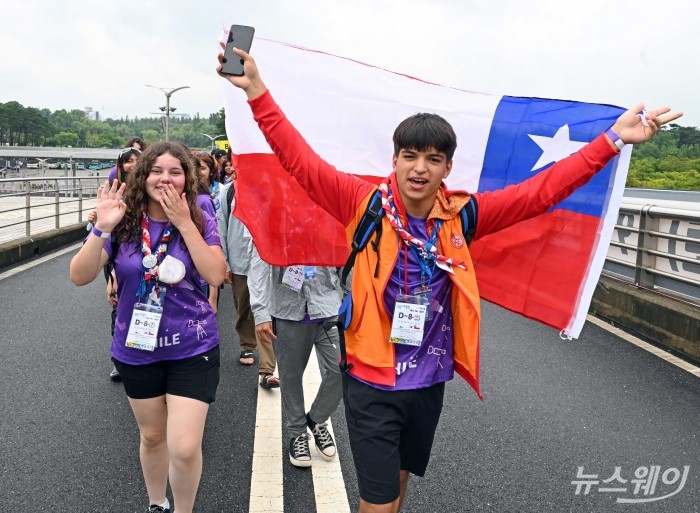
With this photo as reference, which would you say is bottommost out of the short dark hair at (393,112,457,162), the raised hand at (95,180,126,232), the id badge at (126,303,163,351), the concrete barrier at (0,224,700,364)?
the concrete barrier at (0,224,700,364)

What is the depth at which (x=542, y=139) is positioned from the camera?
11.1ft

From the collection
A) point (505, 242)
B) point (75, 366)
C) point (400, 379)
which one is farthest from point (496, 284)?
point (75, 366)

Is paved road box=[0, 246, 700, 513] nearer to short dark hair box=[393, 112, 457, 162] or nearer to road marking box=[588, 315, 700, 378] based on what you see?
road marking box=[588, 315, 700, 378]

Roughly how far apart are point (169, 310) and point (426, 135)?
145 cm

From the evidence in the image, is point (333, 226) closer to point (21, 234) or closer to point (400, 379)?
point (400, 379)

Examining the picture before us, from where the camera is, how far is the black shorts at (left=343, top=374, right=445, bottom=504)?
8.30 feet

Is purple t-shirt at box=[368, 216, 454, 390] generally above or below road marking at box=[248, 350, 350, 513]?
above

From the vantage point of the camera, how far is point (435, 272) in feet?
8.45

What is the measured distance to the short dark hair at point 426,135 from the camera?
250cm

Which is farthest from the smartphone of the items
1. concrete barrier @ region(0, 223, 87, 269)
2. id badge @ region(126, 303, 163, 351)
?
concrete barrier @ region(0, 223, 87, 269)

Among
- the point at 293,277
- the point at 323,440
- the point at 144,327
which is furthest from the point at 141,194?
the point at 323,440

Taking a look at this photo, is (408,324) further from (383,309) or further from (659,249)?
(659,249)

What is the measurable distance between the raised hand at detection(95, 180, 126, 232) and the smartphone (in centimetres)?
89

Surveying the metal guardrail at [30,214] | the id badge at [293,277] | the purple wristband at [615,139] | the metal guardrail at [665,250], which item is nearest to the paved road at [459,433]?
the id badge at [293,277]
